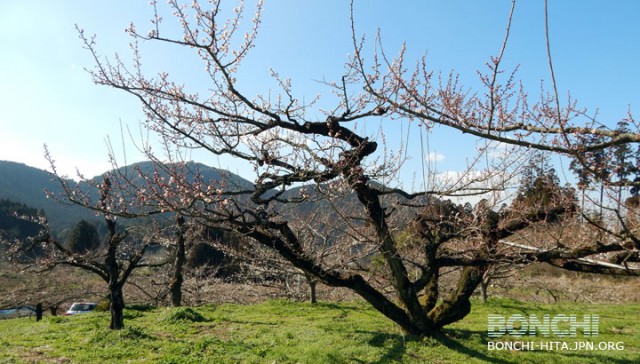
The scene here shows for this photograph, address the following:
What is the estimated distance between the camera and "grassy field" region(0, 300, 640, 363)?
25.5 feet

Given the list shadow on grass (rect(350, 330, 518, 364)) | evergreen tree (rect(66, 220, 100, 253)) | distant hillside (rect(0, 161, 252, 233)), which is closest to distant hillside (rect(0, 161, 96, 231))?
distant hillside (rect(0, 161, 252, 233))

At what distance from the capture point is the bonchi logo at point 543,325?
10164 millimetres

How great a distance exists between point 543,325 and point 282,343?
24.2 ft

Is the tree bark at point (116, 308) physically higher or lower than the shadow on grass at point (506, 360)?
lower

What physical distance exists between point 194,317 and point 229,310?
317cm

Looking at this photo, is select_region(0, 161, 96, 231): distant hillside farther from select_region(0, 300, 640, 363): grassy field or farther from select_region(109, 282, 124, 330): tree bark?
select_region(0, 300, 640, 363): grassy field

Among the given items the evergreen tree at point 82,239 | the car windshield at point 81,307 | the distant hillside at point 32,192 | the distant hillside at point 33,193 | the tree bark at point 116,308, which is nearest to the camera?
the tree bark at point 116,308

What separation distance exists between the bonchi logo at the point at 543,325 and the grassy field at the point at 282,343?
265 millimetres

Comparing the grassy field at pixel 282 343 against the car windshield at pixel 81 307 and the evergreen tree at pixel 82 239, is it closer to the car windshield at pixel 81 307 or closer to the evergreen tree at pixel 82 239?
the car windshield at pixel 81 307

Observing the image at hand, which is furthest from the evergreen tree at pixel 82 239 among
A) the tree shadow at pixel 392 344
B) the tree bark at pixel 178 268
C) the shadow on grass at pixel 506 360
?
the shadow on grass at pixel 506 360

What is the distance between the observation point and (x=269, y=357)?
7855mm

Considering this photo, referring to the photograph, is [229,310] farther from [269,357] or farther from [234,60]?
[234,60]

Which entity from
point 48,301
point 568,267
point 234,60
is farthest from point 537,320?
point 48,301

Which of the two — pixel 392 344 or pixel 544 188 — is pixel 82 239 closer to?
pixel 392 344
